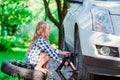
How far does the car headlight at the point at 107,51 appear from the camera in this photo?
668 centimetres

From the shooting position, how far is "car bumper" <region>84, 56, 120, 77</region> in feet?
21.8

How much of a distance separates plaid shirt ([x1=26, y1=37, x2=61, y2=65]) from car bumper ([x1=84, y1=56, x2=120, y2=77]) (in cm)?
66

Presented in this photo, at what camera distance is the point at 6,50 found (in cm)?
1944

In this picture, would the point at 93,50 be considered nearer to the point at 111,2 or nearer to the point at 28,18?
the point at 111,2

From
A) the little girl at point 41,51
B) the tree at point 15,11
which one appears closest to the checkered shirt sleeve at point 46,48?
the little girl at point 41,51

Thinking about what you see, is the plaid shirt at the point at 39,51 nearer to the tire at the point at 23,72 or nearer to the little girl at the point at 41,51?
the little girl at the point at 41,51

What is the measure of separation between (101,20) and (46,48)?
3.02 ft

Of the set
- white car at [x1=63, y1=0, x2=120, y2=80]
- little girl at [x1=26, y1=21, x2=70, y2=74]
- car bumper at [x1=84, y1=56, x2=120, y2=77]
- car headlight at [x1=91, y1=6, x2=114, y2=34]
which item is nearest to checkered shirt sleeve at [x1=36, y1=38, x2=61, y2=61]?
little girl at [x1=26, y1=21, x2=70, y2=74]

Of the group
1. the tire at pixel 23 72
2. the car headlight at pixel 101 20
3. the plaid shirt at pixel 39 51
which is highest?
the car headlight at pixel 101 20

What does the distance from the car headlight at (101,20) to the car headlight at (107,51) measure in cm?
24

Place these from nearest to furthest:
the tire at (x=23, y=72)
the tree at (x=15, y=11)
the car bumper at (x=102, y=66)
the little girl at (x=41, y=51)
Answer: the car bumper at (x=102, y=66), the tire at (x=23, y=72), the little girl at (x=41, y=51), the tree at (x=15, y=11)

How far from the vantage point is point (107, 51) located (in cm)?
673

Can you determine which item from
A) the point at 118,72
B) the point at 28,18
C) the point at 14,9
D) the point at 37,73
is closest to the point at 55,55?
the point at 37,73

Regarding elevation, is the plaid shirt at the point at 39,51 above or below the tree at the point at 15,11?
below
